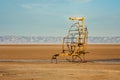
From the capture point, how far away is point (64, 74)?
23141 millimetres

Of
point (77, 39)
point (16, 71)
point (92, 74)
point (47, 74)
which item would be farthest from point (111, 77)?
point (77, 39)

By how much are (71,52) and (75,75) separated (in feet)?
36.3

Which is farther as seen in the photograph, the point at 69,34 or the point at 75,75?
the point at 69,34

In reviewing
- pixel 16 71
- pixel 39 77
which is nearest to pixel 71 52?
pixel 16 71

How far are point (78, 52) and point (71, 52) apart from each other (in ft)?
1.76

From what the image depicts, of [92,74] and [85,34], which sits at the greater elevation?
[85,34]

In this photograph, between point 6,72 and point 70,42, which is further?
point 70,42

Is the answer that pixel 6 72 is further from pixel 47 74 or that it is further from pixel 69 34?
pixel 69 34

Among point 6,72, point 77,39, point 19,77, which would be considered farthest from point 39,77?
point 77,39

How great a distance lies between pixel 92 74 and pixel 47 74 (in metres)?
2.20

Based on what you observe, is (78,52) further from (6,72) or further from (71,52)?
(6,72)

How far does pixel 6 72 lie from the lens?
24172 millimetres

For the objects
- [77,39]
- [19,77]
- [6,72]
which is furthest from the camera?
[77,39]

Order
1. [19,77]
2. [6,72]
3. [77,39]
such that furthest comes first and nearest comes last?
[77,39]
[6,72]
[19,77]
